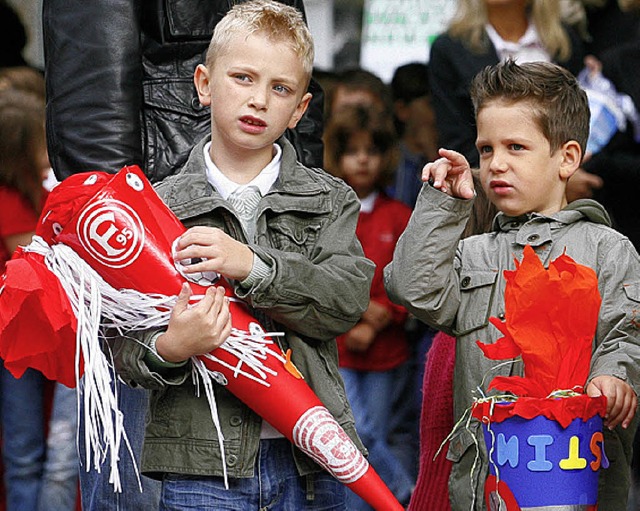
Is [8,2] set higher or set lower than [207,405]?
higher

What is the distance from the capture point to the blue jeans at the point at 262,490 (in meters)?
3.15

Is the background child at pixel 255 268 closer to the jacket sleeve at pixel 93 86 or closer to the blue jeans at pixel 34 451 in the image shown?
the jacket sleeve at pixel 93 86

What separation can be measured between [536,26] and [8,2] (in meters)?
3.26

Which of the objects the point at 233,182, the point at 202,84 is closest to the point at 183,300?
the point at 233,182

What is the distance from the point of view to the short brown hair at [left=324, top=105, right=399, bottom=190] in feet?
19.4

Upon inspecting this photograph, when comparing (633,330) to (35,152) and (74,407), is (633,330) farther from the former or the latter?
(35,152)

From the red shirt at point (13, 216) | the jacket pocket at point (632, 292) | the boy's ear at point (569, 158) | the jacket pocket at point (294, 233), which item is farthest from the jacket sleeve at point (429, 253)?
the red shirt at point (13, 216)

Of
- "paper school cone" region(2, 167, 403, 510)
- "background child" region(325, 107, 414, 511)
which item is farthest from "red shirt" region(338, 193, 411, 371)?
"paper school cone" region(2, 167, 403, 510)

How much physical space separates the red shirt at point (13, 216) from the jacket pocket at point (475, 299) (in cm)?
250

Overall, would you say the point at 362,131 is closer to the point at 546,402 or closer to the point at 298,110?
the point at 298,110

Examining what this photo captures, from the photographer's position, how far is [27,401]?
17.6ft

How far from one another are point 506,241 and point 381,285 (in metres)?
2.43

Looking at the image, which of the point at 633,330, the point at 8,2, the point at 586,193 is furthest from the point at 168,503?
the point at 8,2

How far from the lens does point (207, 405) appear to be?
3.17 m
